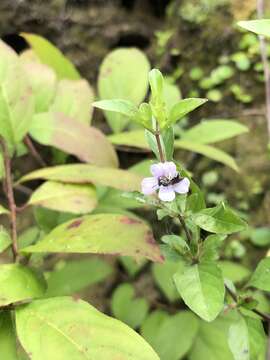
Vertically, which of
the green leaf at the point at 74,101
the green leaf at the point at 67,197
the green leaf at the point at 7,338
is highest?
the green leaf at the point at 74,101

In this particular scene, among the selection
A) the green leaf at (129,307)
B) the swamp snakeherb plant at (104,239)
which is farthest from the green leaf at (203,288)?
the green leaf at (129,307)

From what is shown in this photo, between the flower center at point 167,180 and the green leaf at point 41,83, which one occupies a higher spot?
the flower center at point 167,180

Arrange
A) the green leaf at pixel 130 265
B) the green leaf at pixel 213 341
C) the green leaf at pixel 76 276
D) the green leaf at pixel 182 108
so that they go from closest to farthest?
the green leaf at pixel 182 108 < the green leaf at pixel 213 341 < the green leaf at pixel 76 276 < the green leaf at pixel 130 265

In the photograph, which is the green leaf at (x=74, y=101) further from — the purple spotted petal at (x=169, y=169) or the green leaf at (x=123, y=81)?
the purple spotted petal at (x=169, y=169)

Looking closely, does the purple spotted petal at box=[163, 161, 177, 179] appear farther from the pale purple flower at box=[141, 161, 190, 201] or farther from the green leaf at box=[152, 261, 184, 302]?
the green leaf at box=[152, 261, 184, 302]

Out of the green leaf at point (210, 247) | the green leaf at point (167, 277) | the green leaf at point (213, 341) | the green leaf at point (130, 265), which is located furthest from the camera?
the green leaf at point (130, 265)

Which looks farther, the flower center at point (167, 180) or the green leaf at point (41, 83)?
the green leaf at point (41, 83)

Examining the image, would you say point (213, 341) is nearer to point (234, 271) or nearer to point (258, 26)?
point (234, 271)
